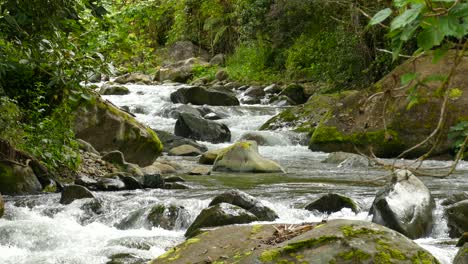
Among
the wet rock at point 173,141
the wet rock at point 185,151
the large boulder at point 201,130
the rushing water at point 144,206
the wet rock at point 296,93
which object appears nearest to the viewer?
the rushing water at point 144,206

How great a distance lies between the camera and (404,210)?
6.18 meters

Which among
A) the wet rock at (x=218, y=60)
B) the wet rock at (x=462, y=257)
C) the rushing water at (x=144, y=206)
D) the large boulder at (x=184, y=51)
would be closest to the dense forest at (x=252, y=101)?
the rushing water at (x=144, y=206)

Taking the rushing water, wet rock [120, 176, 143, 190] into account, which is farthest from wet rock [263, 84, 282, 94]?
wet rock [120, 176, 143, 190]

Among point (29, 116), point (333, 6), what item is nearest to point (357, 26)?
point (333, 6)

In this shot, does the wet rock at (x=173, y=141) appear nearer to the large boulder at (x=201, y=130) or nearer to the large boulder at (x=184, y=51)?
the large boulder at (x=201, y=130)

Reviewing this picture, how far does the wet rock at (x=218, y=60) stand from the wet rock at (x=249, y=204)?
25.2 metres

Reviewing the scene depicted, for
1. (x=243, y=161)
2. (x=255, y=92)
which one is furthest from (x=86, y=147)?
(x=255, y=92)

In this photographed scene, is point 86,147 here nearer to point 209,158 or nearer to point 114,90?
point 209,158

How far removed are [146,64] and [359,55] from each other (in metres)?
10.4

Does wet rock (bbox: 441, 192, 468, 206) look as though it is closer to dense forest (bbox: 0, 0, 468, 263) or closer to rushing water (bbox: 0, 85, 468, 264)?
dense forest (bbox: 0, 0, 468, 263)

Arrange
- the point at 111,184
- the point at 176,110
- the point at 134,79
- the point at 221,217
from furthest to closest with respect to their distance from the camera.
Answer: the point at 134,79, the point at 176,110, the point at 111,184, the point at 221,217

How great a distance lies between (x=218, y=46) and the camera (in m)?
34.7

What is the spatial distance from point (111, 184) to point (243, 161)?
3.19 m

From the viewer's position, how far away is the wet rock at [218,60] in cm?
3219
